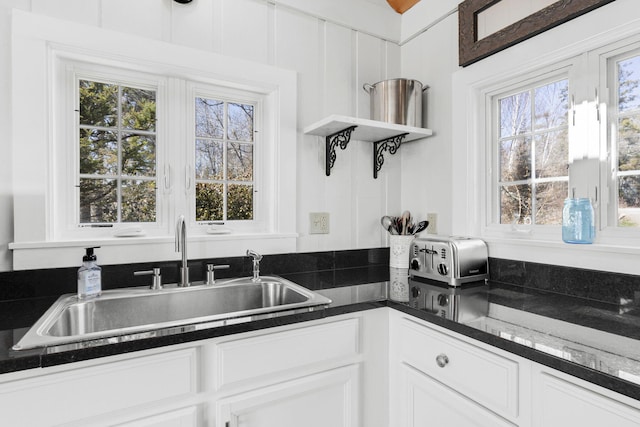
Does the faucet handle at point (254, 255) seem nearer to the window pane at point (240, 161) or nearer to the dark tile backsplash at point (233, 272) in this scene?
the dark tile backsplash at point (233, 272)

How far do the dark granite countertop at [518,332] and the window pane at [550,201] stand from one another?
1.09 feet

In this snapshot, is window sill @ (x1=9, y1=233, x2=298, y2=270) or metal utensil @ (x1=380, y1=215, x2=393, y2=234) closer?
window sill @ (x1=9, y1=233, x2=298, y2=270)

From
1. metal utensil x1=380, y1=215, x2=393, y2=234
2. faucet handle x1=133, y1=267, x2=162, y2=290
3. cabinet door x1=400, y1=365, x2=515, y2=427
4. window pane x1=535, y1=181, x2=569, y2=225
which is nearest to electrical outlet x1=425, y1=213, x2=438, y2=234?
metal utensil x1=380, y1=215, x2=393, y2=234

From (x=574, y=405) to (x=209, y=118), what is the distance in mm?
1744

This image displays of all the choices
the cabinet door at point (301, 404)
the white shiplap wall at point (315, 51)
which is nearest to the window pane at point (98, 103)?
the white shiplap wall at point (315, 51)

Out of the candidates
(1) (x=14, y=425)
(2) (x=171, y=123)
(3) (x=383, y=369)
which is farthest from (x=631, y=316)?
(2) (x=171, y=123)

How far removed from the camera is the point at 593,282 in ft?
4.33

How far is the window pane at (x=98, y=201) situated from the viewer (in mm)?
1477

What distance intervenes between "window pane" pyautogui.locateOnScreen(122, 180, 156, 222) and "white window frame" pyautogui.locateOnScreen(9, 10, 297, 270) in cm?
7

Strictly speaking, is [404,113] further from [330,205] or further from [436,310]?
[436,310]

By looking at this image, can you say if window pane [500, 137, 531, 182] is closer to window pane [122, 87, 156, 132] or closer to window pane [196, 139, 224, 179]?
window pane [196, 139, 224, 179]

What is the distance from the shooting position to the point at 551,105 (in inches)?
60.5

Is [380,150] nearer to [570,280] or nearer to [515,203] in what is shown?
[515,203]

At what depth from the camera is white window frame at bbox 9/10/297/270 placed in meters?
1.30
